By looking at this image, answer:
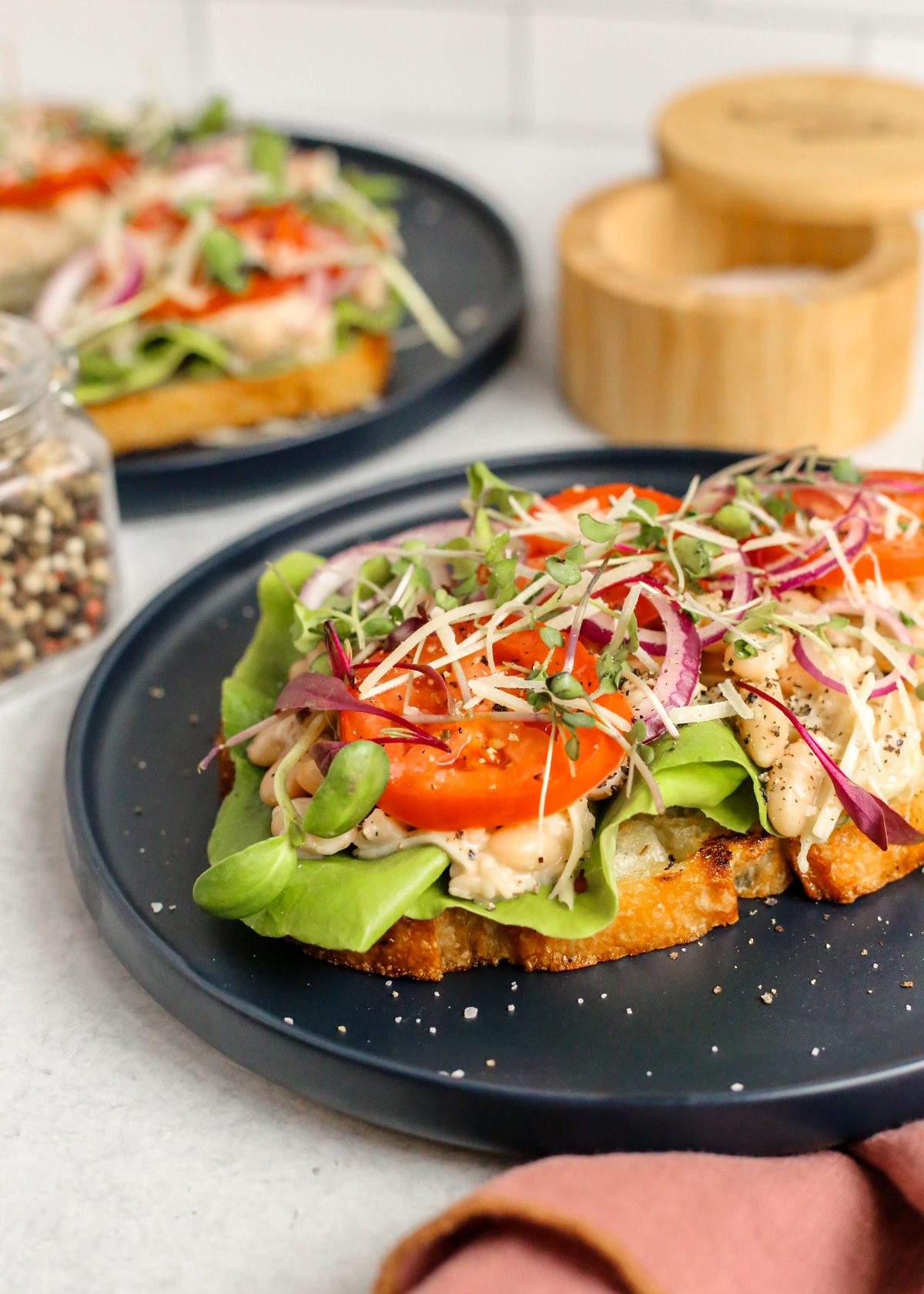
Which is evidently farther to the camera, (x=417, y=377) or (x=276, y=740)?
(x=417, y=377)

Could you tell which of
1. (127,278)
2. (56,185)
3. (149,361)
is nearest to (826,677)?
(149,361)

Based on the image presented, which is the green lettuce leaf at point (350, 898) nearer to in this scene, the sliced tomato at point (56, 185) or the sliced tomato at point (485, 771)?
the sliced tomato at point (485, 771)

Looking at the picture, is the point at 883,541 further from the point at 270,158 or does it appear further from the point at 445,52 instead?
the point at 445,52

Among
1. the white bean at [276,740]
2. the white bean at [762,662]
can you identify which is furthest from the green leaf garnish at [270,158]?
the white bean at [762,662]

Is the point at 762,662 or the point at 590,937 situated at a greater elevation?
the point at 762,662

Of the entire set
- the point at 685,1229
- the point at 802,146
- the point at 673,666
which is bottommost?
the point at 685,1229

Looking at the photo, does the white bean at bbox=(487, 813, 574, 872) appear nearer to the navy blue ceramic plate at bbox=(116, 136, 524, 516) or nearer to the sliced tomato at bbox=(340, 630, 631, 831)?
the sliced tomato at bbox=(340, 630, 631, 831)

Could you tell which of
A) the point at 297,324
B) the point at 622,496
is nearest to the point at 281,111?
the point at 297,324
